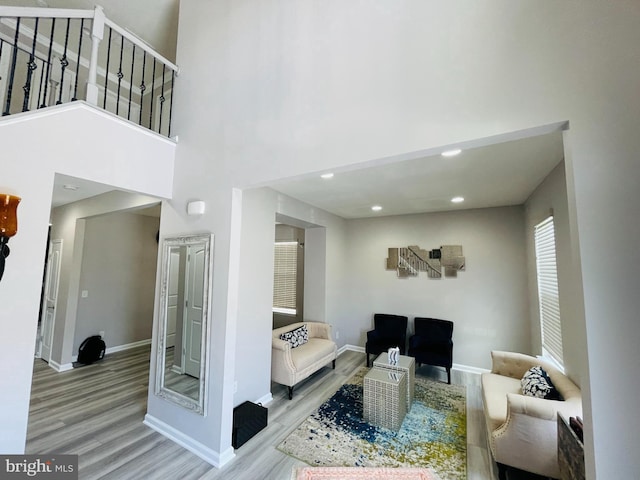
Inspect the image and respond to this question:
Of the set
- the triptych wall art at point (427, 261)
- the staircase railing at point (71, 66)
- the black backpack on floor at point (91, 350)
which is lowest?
the black backpack on floor at point (91, 350)

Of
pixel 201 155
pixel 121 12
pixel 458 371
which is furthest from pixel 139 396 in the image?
pixel 121 12

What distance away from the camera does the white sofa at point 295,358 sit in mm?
3471

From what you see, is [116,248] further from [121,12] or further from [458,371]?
[458,371]

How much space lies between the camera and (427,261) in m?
4.76

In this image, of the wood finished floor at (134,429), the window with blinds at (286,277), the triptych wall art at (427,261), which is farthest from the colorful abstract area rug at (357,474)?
the window with blinds at (286,277)

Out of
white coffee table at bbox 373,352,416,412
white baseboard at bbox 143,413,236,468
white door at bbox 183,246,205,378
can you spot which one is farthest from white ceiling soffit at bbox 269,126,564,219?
white baseboard at bbox 143,413,236,468

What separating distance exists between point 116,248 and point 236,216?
4.02 metres

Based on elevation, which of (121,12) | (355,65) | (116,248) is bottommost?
(116,248)

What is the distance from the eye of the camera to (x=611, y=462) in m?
1.11

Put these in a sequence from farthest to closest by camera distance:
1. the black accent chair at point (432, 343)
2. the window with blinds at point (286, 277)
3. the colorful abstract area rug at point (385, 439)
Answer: the window with blinds at point (286, 277), the black accent chair at point (432, 343), the colorful abstract area rug at point (385, 439)

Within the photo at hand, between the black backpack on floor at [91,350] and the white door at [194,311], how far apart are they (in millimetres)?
3043

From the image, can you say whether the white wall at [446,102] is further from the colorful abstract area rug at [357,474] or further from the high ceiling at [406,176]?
the colorful abstract area rug at [357,474]

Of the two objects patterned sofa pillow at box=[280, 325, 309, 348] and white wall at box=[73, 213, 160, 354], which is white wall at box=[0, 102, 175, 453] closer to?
patterned sofa pillow at box=[280, 325, 309, 348]

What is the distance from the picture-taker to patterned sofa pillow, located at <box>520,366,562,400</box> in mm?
2230
